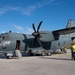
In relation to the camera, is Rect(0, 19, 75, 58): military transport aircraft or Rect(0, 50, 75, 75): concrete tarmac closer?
Rect(0, 50, 75, 75): concrete tarmac

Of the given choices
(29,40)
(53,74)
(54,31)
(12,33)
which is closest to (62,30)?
(54,31)

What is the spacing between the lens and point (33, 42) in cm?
2689

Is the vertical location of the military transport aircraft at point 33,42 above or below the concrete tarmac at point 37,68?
above

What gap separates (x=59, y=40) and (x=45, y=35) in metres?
4.71

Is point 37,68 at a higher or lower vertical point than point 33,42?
lower

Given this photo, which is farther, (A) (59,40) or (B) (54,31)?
(A) (59,40)

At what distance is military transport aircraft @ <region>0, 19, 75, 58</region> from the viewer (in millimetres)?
23906

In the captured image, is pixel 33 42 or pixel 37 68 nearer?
pixel 37 68

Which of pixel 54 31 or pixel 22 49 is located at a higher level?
pixel 54 31

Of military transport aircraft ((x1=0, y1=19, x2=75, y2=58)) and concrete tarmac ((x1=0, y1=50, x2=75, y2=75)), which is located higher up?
military transport aircraft ((x1=0, y1=19, x2=75, y2=58))

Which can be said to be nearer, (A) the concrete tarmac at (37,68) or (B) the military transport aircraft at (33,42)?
(A) the concrete tarmac at (37,68)

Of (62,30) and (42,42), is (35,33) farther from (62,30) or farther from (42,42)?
(62,30)

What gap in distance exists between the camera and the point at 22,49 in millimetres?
25875

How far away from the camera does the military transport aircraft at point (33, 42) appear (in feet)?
78.4
